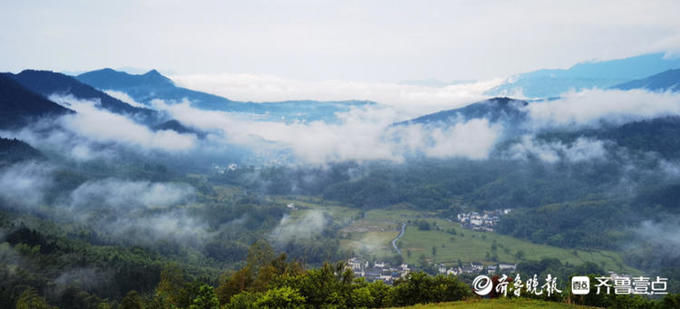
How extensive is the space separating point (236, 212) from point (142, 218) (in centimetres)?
3916

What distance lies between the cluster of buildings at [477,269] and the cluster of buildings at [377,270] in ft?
35.8

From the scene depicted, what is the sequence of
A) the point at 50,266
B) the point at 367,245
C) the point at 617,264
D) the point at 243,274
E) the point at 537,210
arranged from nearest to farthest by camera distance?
the point at 243,274 < the point at 50,266 < the point at 617,264 < the point at 367,245 < the point at 537,210

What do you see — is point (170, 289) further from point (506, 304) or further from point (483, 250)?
point (483, 250)

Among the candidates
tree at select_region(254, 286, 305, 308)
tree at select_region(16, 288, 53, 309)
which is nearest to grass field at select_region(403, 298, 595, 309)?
tree at select_region(254, 286, 305, 308)

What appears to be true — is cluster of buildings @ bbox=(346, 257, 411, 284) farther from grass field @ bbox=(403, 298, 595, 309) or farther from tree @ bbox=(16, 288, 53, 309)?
grass field @ bbox=(403, 298, 595, 309)

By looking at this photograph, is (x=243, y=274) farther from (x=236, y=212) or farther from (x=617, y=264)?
(x=236, y=212)

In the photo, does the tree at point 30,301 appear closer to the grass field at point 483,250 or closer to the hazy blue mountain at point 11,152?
the grass field at point 483,250

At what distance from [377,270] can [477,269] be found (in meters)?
29.4

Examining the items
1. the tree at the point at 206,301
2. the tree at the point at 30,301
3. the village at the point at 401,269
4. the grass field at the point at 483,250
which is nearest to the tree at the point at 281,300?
the tree at the point at 206,301

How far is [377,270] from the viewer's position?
393 ft

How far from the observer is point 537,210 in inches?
7751

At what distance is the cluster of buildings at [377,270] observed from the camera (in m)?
113

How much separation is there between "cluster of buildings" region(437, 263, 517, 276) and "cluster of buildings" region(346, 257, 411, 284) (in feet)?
35.8

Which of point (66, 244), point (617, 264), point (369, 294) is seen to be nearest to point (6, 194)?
point (66, 244)
